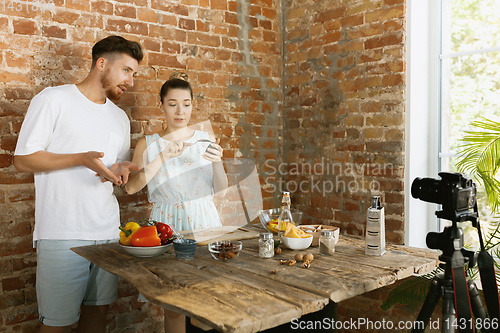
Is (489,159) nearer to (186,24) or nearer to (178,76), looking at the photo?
(178,76)

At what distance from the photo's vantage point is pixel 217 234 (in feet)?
7.42

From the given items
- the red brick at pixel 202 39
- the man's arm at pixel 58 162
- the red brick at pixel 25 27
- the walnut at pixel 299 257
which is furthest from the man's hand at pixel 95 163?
the red brick at pixel 202 39

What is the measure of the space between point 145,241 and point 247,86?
194 cm

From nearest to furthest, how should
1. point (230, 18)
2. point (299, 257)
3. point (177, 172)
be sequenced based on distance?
point (299, 257) < point (177, 172) < point (230, 18)

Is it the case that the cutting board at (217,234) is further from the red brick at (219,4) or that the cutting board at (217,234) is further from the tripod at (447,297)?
the red brick at (219,4)

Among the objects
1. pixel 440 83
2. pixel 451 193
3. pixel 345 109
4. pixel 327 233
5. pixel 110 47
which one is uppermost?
pixel 110 47

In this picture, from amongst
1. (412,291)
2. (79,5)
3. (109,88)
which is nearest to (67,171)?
(109,88)

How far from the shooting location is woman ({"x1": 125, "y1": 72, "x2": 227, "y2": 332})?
2.57 m

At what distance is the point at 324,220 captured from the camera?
131 inches

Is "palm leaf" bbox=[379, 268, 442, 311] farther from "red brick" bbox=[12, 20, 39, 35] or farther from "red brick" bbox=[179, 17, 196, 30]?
"red brick" bbox=[12, 20, 39, 35]

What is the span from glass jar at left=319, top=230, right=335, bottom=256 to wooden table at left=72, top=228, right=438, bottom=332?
0.03 meters

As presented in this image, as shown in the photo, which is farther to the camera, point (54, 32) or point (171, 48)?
point (171, 48)

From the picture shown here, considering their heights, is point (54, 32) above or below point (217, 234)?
above

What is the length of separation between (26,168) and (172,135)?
90 centimetres
